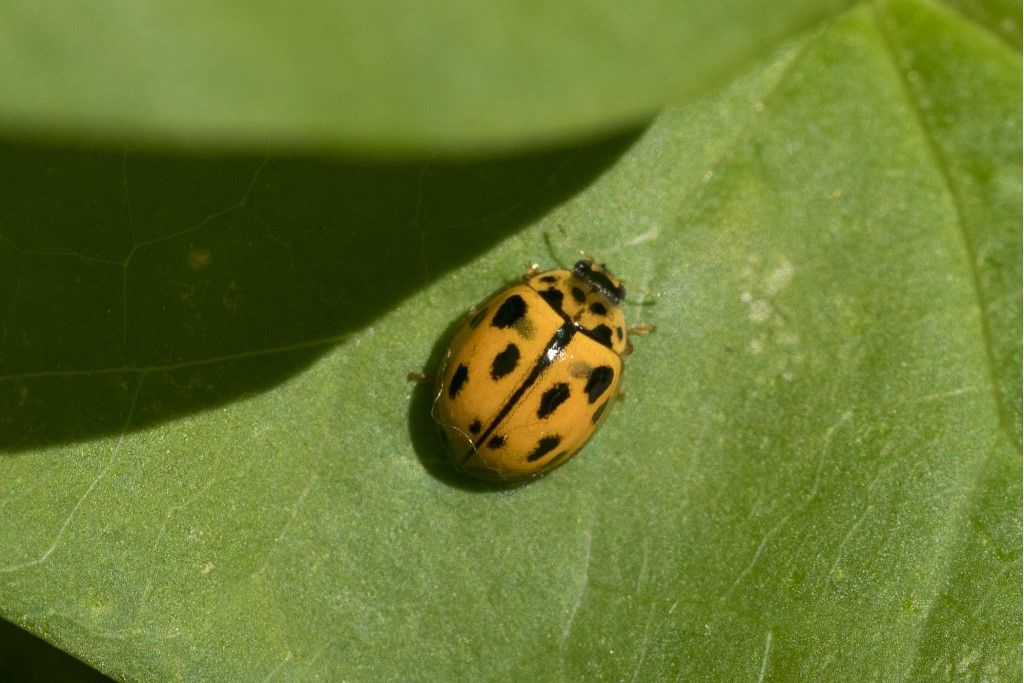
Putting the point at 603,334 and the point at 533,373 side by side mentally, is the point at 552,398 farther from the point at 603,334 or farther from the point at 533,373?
the point at 603,334

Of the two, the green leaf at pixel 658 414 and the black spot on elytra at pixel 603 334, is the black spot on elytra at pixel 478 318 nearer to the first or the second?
the green leaf at pixel 658 414

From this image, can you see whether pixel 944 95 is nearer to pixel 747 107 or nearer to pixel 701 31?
pixel 747 107

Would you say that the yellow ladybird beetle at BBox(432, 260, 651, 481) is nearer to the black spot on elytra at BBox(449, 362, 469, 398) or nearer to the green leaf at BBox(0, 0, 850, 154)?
the black spot on elytra at BBox(449, 362, 469, 398)

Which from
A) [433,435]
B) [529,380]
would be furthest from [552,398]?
[433,435]

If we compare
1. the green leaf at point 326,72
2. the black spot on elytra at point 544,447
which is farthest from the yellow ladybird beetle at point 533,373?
the green leaf at point 326,72

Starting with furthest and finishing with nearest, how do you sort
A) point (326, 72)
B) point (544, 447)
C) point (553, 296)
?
1. point (553, 296)
2. point (544, 447)
3. point (326, 72)

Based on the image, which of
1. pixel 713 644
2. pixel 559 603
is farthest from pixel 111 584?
pixel 713 644
